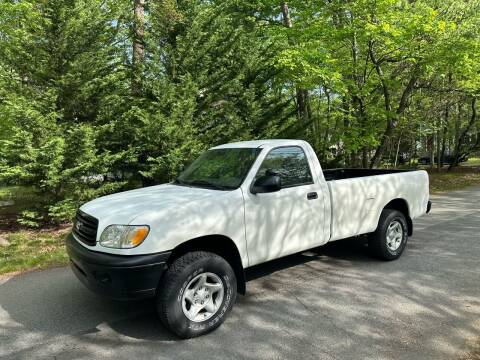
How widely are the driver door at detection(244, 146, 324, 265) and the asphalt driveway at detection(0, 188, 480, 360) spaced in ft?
2.03

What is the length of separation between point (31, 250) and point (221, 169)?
448cm

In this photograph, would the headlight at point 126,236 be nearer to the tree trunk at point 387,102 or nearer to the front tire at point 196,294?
the front tire at point 196,294

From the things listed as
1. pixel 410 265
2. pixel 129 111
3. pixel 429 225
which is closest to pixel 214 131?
pixel 129 111

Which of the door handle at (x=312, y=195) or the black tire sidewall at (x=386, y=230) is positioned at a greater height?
the door handle at (x=312, y=195)

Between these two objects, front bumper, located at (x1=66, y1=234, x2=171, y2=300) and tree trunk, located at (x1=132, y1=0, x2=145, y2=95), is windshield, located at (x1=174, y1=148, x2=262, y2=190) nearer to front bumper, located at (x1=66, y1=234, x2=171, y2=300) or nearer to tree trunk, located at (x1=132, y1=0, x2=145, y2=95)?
front bumper, located at (x1=66, y1=234, x2=171, y2=300)

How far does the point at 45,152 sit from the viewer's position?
8023mm

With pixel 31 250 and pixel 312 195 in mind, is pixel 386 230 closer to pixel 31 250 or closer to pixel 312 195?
pixel 312 195

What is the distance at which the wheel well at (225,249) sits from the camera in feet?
12.9

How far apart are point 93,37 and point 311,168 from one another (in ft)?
23.8

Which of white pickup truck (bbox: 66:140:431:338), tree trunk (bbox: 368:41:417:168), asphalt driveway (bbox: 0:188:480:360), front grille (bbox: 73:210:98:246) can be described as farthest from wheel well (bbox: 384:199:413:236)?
tree trunk (bbox: 368:41:417:168)

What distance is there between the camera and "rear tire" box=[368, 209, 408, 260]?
18.6 ft

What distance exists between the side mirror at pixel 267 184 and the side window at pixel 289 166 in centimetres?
19

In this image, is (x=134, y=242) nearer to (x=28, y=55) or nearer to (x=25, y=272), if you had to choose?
(x=25, y=272)

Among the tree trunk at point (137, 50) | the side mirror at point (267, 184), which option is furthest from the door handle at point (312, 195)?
the tree trunk at point (137, 50)
